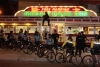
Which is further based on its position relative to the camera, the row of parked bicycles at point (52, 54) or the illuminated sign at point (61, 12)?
the illuminated sign at point (61, 12)

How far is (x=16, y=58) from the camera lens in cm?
1684

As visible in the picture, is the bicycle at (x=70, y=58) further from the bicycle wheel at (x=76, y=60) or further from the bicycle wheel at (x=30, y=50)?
the bicycle wheel at (x=30, y=50)

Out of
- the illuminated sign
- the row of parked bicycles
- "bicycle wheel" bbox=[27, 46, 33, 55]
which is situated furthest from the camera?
the illuminated sign

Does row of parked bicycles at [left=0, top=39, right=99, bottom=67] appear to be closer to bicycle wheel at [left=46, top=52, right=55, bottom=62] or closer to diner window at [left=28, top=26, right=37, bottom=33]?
bicycle wheel at [left=46, top=52, right=55, bottom=62]

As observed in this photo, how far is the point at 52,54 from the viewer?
15406 millimetres

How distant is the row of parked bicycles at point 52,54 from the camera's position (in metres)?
13.6

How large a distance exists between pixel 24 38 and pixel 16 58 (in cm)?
522

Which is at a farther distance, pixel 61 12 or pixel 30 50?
pixel 61 12

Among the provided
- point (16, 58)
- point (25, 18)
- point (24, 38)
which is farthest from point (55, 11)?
point (16, 58)

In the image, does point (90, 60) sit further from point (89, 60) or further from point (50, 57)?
point (50, 57)

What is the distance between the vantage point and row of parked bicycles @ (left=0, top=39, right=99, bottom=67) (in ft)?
44.5

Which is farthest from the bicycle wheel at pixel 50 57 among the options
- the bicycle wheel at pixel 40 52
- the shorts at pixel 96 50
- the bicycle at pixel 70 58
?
the shorts at pixel 96 50

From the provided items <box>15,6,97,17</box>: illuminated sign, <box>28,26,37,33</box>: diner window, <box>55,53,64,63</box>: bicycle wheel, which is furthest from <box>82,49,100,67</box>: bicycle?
<box>28,26,37,33</box>: diner window

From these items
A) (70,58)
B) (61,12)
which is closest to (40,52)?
(70,58)
